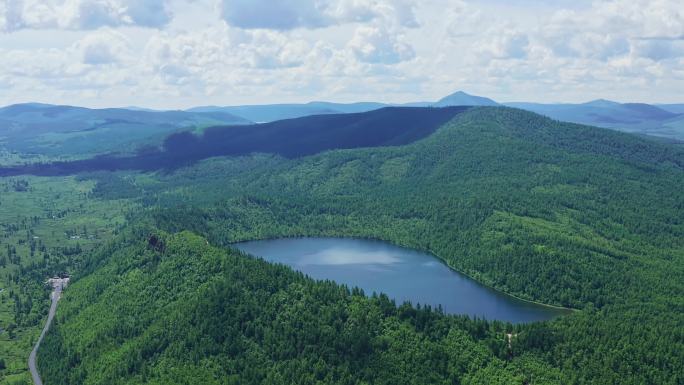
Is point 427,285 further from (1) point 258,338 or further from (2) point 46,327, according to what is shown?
(2) point 46,327

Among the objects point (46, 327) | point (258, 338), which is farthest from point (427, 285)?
point (46, 327)

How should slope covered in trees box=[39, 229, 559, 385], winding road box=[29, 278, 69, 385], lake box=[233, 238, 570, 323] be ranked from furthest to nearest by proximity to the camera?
lake box=[233, 238, 570, 323]
winding road box=[29, 278, 69, 385]
slope covered in trees box=[39, 229, 559, 385]

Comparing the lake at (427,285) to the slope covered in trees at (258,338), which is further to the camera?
the lake at (427,285)

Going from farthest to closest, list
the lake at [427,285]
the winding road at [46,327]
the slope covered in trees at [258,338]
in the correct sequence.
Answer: the lake at [427,285] < the winding road at [46,327] < the slope covered in trees at [258,338]

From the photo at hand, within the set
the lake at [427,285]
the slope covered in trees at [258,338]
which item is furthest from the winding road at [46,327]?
the lake at [427,285]

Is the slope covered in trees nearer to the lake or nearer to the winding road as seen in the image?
the winding road

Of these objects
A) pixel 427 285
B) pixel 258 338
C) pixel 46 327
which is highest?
pixel 258 338

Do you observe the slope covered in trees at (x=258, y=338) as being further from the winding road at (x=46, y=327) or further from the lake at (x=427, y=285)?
the lake at (x=427, y=285)

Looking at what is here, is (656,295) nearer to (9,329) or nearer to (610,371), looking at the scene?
(610,371)

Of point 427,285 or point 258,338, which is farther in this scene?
point 427,285

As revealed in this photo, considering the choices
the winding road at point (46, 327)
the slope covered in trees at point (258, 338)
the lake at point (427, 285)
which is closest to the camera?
the slope covered in trees at point (258, 338)

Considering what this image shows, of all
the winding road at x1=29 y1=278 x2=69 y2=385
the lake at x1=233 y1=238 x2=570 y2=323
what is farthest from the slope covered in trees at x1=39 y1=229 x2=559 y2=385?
the lake at x1=233 y1=238 x2=570 y2=323
